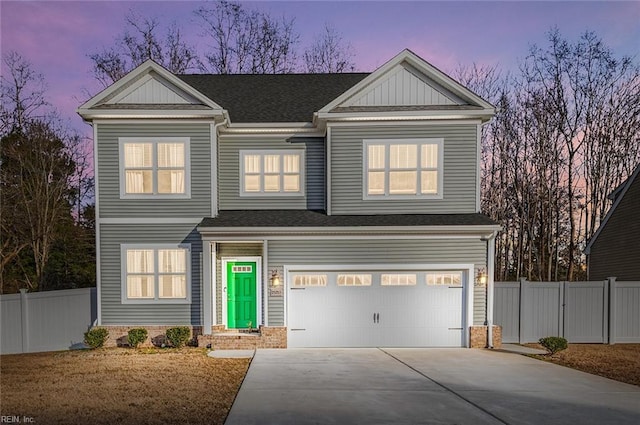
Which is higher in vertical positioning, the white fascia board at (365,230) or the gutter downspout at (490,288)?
the white fascia board at (365,230)

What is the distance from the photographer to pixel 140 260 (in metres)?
11.9

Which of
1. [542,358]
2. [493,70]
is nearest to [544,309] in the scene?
[542,358]

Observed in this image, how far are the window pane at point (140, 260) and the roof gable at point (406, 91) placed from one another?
703 centimetres

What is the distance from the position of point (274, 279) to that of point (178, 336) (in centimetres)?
307

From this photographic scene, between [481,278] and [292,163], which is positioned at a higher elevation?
[292,163]

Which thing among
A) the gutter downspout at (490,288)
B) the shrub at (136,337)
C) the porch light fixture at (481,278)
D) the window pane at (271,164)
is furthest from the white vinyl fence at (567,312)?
the shrub at (136,337)

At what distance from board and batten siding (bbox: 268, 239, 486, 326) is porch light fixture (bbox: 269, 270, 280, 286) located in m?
0.15

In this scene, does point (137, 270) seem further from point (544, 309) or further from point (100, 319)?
point (544, 309)

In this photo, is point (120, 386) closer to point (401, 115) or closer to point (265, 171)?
point (265, 171)

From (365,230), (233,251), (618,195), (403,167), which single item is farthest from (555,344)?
(618,195)

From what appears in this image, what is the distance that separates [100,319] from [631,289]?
16218mm

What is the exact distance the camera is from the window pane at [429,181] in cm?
1215

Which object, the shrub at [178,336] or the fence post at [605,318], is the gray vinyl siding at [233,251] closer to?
the shrub at [178,336]

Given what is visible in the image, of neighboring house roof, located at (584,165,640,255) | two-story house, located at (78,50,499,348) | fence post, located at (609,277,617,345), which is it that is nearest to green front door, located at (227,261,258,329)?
two-story house, located at (78,50,499,348)
